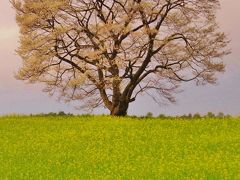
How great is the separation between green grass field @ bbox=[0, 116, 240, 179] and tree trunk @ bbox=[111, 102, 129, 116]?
1977mm

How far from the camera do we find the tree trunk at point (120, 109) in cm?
3847

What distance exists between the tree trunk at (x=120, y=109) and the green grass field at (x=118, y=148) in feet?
6.49

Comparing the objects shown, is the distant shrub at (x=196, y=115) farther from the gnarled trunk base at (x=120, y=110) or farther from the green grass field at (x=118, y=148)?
the gnarled trunk base at (x=120, y=110)

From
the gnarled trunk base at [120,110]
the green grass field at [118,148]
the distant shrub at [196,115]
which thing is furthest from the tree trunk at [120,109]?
the distant shrub at [196,115]

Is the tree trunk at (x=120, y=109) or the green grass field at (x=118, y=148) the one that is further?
the tree trunk at (x=120, y=109)

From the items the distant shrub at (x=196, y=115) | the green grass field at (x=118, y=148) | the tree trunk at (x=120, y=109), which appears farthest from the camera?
the tree trunk at (x=120, y=109)

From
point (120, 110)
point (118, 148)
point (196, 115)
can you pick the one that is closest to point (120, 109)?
point (120, 110)

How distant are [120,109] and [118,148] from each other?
14402 mm

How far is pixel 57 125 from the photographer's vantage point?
33812 mm

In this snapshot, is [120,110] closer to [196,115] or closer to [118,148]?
[196,115]

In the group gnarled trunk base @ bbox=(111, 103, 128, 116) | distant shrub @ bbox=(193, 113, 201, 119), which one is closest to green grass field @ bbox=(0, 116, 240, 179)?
gnarled trunk base @ bbox=(111, 103, 128, 116)

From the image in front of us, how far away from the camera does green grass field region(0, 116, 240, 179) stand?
1823 centimetres

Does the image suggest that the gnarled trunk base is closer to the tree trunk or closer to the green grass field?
the tree trunk

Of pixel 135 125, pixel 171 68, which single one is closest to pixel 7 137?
pixel 135 125
